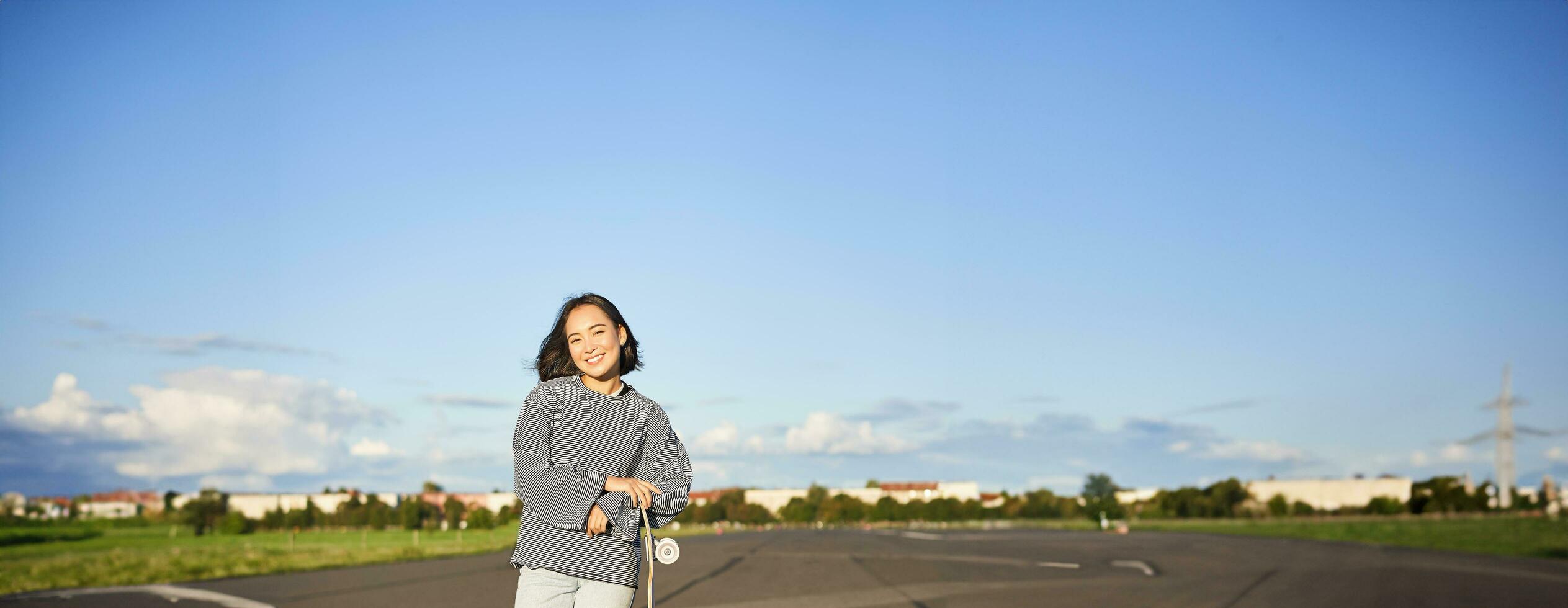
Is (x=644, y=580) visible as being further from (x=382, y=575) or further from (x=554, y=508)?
(x=554, y=508)

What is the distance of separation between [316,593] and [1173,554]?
762 inches

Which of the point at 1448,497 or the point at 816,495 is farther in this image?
the point at 816,495

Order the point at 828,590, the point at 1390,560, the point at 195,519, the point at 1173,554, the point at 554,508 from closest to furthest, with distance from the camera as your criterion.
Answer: the point at 554,508 → the point at 828,590 → the point at 1390,560 → the point at 1173,554 → the point at 195,519

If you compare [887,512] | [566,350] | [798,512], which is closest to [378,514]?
[566,350]

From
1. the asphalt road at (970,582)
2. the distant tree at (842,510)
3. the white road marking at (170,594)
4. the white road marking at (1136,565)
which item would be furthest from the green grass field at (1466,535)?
the distant tree at (842,510)

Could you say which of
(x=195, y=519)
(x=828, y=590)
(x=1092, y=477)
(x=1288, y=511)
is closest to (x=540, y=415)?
(x=828, y=590)

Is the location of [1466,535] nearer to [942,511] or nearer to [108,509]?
[108,509]

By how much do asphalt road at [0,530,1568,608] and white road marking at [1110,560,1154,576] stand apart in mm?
35

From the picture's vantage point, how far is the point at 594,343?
3.67 metres

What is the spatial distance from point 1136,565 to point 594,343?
2064 centimetres

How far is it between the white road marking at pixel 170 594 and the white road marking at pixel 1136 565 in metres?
13.5

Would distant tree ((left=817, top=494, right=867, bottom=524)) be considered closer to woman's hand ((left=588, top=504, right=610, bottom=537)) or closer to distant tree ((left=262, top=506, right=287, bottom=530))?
distant tree ((left=262, top=506, right=287, bottom=530))

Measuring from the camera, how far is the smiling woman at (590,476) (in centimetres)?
347

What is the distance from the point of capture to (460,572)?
66.9 ft
